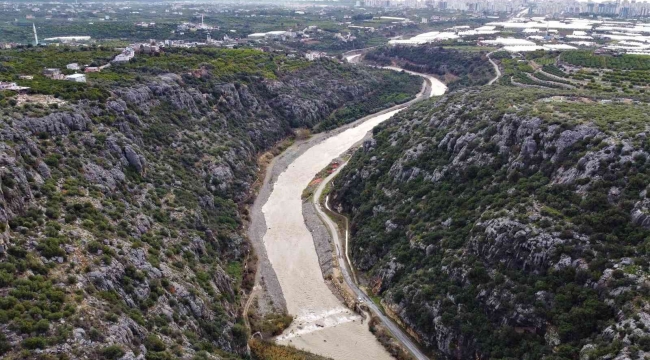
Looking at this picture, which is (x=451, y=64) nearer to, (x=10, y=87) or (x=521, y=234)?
(x=521, y=234)

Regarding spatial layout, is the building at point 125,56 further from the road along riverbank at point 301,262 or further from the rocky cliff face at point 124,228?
the road along riverbank at point 301,262

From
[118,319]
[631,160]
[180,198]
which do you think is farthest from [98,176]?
[631,160]

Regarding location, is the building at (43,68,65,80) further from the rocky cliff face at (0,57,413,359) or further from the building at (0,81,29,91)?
the building at (0,81,29,91)

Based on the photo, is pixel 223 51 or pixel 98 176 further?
pixel 223 51

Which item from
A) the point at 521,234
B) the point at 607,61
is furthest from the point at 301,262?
the point at 607,61

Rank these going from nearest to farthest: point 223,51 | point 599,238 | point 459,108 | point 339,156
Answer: point 599,238, point 459,108, point 339,156, point 223,51

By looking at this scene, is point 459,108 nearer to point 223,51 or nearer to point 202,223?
point 202,223

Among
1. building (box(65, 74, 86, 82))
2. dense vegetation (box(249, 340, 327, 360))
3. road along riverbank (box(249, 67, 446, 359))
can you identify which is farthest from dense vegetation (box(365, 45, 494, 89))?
dense vegetation (box(249, 340, 327, 360))
